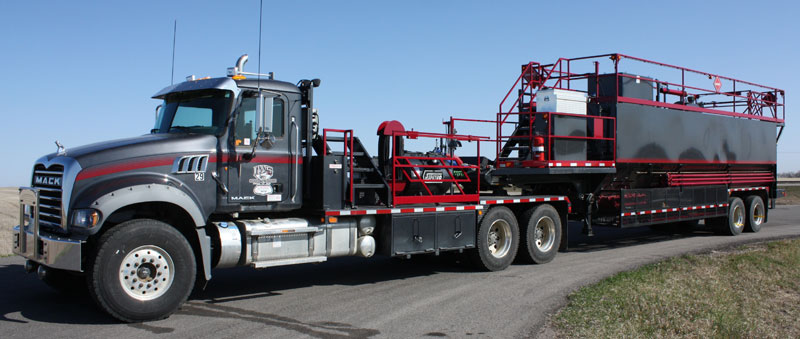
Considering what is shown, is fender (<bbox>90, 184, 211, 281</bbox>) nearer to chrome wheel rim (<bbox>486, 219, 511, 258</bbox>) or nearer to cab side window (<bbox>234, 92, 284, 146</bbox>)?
cab side window (<bbox>234, 92, 284, 146</bbox>)

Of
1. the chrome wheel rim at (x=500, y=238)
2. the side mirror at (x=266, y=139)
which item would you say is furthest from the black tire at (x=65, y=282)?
the chrome wheel rim at (x=500, y=238)

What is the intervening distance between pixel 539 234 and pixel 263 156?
6.04 metres

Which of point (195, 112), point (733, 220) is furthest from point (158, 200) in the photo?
point (733, 220)

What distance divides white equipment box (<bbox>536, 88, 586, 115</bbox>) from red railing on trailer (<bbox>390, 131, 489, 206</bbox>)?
198cm

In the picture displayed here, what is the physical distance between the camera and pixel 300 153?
9195mm

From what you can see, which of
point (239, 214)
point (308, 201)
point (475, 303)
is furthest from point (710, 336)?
point (239, 214)

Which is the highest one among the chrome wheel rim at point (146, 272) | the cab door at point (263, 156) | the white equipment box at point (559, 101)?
the white equipment box at point (559, 101)

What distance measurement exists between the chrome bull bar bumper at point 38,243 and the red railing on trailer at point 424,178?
4.60 metres

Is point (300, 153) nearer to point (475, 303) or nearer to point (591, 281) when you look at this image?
point (475, 303)

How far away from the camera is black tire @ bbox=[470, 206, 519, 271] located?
36.4ft

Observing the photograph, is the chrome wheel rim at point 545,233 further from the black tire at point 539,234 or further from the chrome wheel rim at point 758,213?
the chrome wheel rim at point 758,213

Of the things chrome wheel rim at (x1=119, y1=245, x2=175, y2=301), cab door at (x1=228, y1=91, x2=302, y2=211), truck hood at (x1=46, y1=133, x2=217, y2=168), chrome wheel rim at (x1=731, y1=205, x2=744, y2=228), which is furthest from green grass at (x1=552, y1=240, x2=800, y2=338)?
chrome wheel rim at (x1=731, y1=205, x2=744, y2=228)

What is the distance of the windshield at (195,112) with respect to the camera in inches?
332

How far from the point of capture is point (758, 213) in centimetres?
1862
